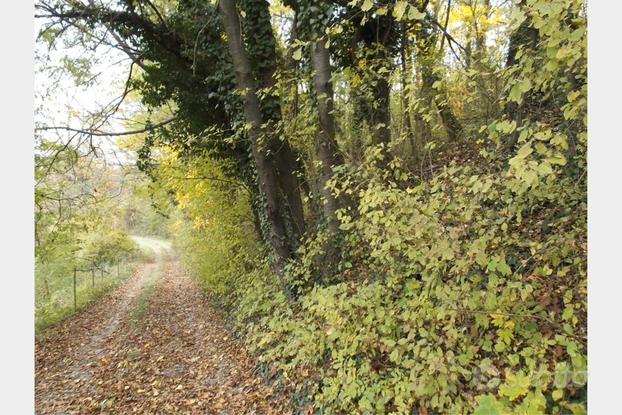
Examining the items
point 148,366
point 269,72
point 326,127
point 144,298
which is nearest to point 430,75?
point 326,127

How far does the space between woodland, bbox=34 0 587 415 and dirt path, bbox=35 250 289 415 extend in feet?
0.65

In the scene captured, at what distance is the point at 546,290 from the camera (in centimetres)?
309

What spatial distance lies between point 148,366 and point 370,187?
5814 mm

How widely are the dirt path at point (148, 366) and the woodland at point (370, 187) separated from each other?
199 millimetres

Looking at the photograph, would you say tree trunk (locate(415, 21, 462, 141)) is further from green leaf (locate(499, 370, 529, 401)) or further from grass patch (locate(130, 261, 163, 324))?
grass patch (locate(130, 261, 163, 324))

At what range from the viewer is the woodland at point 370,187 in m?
2.70

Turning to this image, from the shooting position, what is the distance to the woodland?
2.70 metres

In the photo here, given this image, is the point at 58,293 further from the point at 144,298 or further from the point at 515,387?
the point at 515,387

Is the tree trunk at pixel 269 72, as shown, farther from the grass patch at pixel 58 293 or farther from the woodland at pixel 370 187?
the grass patch at pixel 58 293

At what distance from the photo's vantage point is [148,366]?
6789 mm

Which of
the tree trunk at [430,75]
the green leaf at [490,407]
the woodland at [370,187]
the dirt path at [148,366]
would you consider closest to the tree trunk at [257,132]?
the woodland at [370,187]

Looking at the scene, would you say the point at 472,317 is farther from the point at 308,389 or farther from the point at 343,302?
the point at 308,389

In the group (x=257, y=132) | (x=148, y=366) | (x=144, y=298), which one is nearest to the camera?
(x=257, y=132)

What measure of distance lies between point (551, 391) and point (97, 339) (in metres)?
10.1
